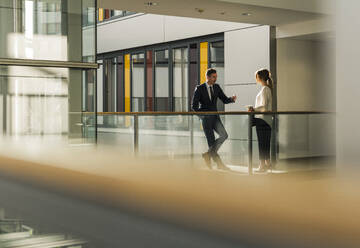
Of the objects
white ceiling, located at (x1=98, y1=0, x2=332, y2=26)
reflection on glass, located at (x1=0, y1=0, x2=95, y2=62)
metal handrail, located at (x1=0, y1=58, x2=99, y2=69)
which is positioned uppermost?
white ceiling, located at (x1=98, y1=0, x2=332, y2=26)

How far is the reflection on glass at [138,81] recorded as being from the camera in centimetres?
1806

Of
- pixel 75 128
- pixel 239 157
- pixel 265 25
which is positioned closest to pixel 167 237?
pixel 75 128

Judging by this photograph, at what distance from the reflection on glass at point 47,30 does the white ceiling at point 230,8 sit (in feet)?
14.7

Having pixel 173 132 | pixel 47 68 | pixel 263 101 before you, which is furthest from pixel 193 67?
pixel 47 68

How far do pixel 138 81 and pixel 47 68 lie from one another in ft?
42.1

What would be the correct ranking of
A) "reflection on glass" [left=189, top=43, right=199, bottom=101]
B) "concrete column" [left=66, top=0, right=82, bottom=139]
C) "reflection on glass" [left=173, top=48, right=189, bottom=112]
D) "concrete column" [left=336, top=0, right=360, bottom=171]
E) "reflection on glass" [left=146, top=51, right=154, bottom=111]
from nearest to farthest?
"concrete column" [left=336, top=0, right=360, bottom=171]
"concrete column" [left=66, top=0, right=82, bottom=139]
"reflection on glass" [left=189, top=43, right=199, bottom=101]
"reflection on glass" [left=173, top=48, right=189, bottom=112]
"reflection on glass" [left=146, top=51, right=154, bottom=111]

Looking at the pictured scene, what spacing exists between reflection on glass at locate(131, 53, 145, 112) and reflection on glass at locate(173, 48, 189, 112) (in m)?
1.73

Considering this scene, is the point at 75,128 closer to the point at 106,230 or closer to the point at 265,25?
the point at 106,230

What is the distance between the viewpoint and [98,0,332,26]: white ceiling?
10.3 m

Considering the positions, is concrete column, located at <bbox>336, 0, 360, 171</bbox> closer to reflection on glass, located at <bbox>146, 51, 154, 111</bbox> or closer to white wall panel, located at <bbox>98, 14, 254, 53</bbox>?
white wall panel, located at <bbox>98, 14, 254, 53</bbox>

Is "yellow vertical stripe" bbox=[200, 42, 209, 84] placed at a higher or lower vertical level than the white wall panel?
lower

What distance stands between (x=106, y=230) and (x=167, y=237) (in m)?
0.92

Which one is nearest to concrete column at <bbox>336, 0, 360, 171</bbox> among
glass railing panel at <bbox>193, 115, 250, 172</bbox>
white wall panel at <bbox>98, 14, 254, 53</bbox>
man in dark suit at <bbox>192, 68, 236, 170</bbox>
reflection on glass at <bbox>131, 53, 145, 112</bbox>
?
glass railing panel at <bbox>193, 115, 250, 172</bbox>

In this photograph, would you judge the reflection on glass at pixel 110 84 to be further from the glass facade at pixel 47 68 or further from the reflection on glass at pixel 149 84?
the glass facade at pixel 47 68
